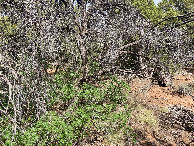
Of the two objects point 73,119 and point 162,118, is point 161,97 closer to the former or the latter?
point 162,118

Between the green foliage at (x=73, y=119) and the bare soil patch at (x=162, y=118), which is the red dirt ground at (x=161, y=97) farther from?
the green foliage at (x=73, y=119)

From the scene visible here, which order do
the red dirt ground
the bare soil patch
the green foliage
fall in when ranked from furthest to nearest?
the red dirt ground < the bare soil patch < the green foliage

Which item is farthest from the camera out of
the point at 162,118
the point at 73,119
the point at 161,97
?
the point at 161,97

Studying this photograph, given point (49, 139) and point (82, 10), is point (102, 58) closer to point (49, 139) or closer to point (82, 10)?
point (82, 10)

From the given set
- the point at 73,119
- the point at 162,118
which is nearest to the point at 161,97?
the point at 162,118

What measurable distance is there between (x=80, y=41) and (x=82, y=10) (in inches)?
33.9

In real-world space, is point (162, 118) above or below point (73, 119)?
below

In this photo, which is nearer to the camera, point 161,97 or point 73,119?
point 73,119

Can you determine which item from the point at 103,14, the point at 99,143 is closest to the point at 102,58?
the point at 103,14

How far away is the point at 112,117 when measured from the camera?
431cm

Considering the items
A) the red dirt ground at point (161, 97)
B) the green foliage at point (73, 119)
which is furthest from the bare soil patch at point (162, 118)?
the green foliage at point (73, 119)

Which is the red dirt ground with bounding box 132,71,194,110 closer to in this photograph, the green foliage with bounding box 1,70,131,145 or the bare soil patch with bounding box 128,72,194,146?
the bare soil patch with bounding box 128,72,194,146

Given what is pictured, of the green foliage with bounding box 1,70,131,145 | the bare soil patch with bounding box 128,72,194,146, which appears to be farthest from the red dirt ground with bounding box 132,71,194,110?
the green foliage with bounding box 1,70,131,145

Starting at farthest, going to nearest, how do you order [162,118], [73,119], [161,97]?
[161,97], [162,118], [73,119]
